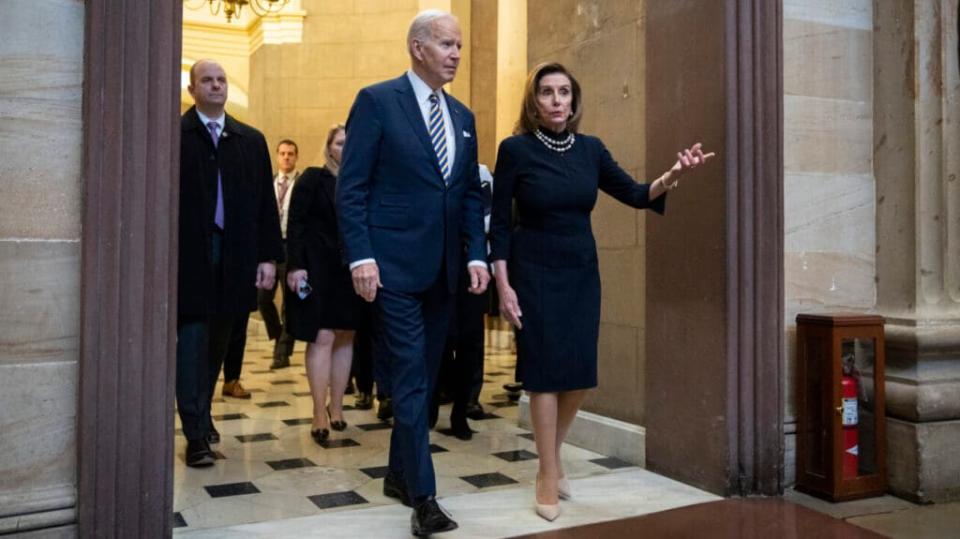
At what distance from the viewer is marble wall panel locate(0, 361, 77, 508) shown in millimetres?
2418

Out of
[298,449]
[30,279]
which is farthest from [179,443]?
[30,279]

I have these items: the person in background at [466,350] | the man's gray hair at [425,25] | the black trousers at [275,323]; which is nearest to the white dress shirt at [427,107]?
the man's gray hair at [425,25]

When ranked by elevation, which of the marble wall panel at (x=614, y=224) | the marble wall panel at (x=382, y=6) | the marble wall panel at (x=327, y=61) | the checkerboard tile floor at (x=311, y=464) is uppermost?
the marble wall panel at (x=382, y=6)

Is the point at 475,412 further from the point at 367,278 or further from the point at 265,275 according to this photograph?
the point at 367,278

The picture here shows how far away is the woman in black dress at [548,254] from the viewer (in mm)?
3205

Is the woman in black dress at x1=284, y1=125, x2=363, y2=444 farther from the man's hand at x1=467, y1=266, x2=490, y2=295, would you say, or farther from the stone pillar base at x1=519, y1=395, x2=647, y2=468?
the man's hand at x1=467, y1=266, x2=490, y2=295

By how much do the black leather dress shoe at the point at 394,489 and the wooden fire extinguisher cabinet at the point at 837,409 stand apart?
5.60 ft

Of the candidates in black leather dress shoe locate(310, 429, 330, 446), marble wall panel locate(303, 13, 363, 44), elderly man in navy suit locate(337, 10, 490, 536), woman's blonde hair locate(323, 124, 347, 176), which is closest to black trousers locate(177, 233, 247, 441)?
black leather dress shoe locate(310, 429, 330, 446)

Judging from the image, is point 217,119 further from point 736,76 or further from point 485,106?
point 485,106

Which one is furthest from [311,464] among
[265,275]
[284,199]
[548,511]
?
[284,199]

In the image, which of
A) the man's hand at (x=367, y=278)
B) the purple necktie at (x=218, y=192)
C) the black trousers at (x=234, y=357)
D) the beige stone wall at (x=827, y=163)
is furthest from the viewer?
the black trousers at (x=234, y=357)

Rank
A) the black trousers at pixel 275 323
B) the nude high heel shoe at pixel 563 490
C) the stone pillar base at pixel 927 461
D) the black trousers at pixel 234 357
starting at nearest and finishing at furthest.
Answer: the nude high heel shoe at pixel 563 490
the stone pillar base at pixel 927 461
the black trousers at pixel 234 357
the black trousers at pixel 275 323

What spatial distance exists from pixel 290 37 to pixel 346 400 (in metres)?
7.25

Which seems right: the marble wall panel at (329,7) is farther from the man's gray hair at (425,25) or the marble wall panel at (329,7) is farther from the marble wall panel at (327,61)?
the man's gray hair at (425,25)
